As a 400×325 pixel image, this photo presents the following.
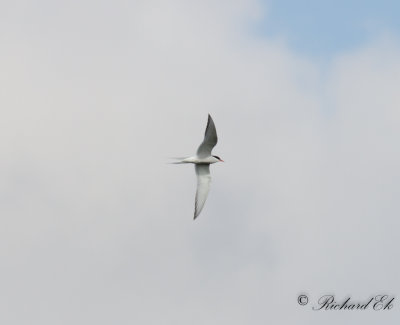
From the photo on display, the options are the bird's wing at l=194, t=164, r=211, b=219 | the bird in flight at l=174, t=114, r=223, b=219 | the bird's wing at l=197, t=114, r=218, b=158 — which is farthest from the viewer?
the bird's wing at l=194, t=164, r=211, b=219

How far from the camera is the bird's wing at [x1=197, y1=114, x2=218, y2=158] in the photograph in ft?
242

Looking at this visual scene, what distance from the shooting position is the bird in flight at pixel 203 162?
2945 inches

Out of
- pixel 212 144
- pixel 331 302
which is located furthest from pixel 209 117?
pixel 331 302

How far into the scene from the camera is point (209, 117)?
72.2m

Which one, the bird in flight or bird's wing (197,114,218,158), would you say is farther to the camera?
the bird in flight

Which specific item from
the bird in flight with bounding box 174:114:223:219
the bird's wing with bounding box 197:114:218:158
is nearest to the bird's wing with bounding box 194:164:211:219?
the bird in flight with bounding box 174:114:223:219

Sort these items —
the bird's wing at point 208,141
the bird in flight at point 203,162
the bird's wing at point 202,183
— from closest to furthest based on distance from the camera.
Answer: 1. the bird's wing at point 208,141
2. the bird in flight at point 203,162
3. the bird's wing at point 202,183

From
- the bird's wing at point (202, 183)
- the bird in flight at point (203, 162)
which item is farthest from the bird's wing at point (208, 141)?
the bird's wing at point (202, 183)

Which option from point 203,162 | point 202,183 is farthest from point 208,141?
point 202,183

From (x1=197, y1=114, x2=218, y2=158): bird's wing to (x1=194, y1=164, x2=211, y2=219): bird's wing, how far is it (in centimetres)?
Answer: 131

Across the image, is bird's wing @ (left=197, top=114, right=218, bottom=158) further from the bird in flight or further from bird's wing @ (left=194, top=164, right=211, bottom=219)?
bird's wing @ (left=194, top=164, right=211, bottom=219)

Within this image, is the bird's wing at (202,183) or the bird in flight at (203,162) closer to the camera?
the bird in flight at (203,162)

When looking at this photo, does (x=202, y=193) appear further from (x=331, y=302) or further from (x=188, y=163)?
(x=331, y=302)

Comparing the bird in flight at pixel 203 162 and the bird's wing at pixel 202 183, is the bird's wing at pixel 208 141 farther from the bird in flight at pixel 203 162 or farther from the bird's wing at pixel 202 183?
the bird's wing at pixel 202 183
